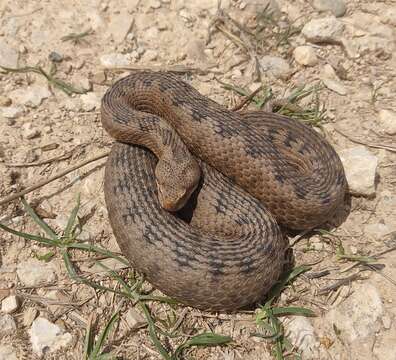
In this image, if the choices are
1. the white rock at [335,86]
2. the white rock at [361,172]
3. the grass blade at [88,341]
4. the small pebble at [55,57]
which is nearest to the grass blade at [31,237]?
the grass blade at [88,341]

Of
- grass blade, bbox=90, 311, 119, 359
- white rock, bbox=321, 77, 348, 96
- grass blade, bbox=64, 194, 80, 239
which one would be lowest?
grass blade, bbox=90, 311, 119, 359

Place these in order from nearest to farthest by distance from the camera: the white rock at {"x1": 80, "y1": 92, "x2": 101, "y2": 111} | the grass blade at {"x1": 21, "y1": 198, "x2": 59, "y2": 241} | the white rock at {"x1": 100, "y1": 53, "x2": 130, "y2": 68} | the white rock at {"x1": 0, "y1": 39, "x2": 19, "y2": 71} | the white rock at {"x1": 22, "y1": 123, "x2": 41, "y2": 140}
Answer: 1. the grass blade at {"x1": 21, "y1": 198, "x2": 59, "y2": 241}
2. the white rock at {"x1": 22, "y1": 123, "x2": 41, "y2": 140}
3. the white rock at {"x1": 80, "y1": 92, "x2": 101, "y2": 111}
4. the white rock at {"x1": 0, "y1": 39, "x2": 19, "y2": 71}
5. the white rock at {"x1": 100, "y1": 53, "x2": 130, "y2": 68}

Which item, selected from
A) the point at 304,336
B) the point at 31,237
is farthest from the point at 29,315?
the point at 304,336

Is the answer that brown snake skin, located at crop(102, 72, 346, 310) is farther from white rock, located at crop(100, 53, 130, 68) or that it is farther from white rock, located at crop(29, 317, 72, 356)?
white rock, located at crop(29, 317, 72, 356)

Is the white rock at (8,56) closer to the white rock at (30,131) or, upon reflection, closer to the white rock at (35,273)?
the white rock at (30,131)

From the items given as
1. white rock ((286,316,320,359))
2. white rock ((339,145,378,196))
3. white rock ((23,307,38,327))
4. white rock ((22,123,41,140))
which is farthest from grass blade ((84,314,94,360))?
white rock ((339,145,378,196))

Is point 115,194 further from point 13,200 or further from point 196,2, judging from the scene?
point 196,2

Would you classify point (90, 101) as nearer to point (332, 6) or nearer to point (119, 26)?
point (119, 26)
